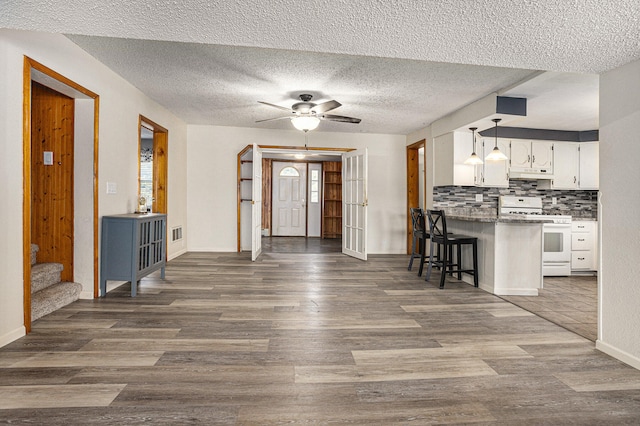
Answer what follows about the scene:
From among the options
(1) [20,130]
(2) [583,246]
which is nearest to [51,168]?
(1) [20,130]

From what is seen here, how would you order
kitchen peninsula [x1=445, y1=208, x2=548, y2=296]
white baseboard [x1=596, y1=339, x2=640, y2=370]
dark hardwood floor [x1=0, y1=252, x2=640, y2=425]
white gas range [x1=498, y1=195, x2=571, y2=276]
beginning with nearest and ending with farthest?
dark hardwood floor [x1=0, y1=252, x2=640, y2=425]
white baseboard [x1=596, y1=339, x2=640, y2=370]
kitchen peninsula [x1=445, y1=208, x2=548, y2=296]
white gas range [x1=498, y1=195, x2=571, y2=276]

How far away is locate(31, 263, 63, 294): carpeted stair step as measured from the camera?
3055 millimetres

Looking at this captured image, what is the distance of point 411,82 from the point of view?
402cm

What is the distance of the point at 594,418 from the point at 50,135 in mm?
4590

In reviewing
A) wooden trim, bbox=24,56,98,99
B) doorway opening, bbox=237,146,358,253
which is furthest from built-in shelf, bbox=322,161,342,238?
wooden trim, bbox=24,56,98,99

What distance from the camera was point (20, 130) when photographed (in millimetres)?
2488

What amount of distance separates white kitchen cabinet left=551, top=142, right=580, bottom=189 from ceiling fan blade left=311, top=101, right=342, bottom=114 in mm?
3879

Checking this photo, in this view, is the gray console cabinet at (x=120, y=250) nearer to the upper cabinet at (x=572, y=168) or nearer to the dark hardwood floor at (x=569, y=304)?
the dark hardwood floor at (x=569, y=304)

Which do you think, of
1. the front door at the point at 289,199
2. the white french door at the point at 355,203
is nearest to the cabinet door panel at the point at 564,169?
the white french door at the point at 355,203

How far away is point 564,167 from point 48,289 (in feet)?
23.0

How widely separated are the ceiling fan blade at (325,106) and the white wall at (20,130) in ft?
7.39

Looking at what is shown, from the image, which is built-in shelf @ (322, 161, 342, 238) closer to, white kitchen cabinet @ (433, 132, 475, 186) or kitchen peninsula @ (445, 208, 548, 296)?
white kitchen cabinet @ (433, 132, 475, 186)

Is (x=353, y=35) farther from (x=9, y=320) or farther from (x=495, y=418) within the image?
(x=9, y=320)

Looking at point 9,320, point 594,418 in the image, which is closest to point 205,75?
point 9,320
